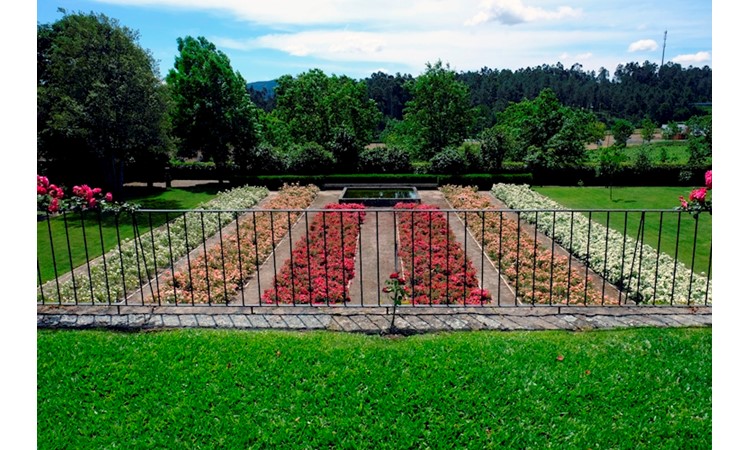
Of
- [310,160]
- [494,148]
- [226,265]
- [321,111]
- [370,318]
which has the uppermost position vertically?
[321,111]

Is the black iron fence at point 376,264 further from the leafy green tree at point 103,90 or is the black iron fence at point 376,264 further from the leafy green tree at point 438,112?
the leafy green tree at point 438,112

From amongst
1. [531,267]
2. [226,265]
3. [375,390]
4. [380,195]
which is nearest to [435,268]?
[531,267]

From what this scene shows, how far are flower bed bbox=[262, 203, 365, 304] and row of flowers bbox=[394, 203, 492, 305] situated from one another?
99 cm

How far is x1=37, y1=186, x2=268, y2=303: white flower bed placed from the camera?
709cm

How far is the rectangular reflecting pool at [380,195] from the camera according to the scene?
1828cm

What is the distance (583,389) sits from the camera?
370 centimetres

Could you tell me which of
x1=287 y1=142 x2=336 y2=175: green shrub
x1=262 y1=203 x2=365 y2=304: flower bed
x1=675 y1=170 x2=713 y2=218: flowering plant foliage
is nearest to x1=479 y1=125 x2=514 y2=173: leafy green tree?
x1=287 y1=142 x2=336 y2=175: green shrub

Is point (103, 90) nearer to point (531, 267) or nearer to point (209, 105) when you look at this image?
point (209, 105)

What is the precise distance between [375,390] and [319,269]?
5223 millimetres

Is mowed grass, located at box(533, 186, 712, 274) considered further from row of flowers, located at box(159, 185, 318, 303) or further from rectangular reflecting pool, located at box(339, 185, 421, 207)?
row of flowers, located at box(159, 185, 318, 303)

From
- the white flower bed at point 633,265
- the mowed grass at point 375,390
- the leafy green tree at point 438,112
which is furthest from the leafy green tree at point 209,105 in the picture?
the mowed grass at point 375,390

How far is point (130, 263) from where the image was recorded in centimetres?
931

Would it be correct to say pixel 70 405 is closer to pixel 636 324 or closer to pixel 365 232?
pixel 636 324

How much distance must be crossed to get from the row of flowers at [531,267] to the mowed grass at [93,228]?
523 centimetres
